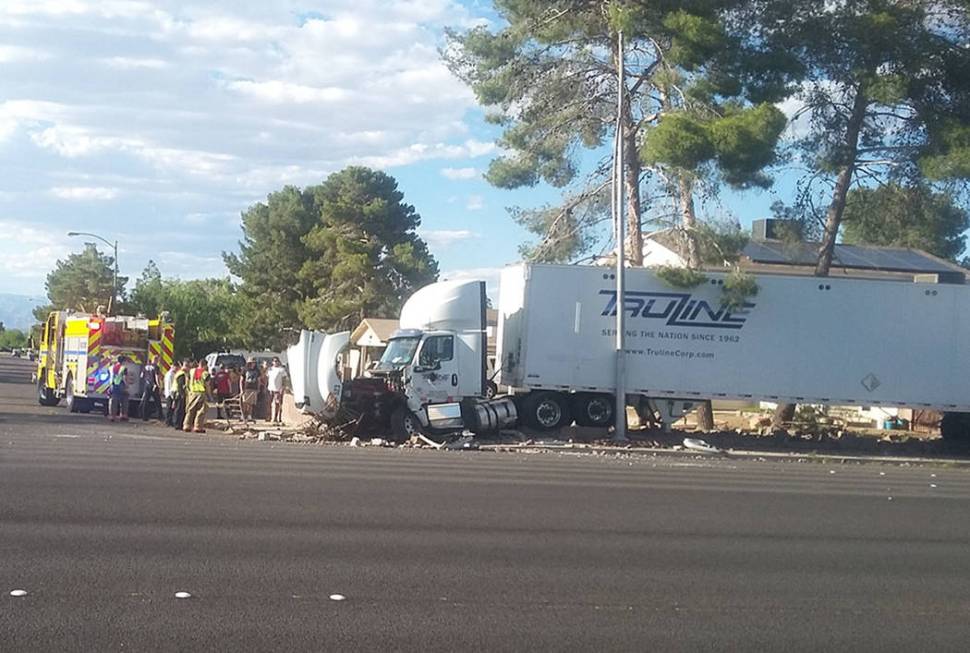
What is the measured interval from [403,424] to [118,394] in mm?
9224

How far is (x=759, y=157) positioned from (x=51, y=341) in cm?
2302

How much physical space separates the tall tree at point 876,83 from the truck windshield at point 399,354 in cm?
1203

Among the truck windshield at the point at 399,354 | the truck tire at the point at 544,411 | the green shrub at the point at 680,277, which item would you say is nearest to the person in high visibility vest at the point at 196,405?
the truck windshield at the point at 399,354

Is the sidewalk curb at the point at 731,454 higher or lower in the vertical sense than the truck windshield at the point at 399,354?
lower

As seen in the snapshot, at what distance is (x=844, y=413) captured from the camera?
40562mm

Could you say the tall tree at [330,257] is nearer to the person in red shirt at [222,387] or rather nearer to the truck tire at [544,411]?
the person in red shirt at [222,387]

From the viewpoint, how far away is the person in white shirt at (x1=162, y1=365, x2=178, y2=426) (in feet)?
99.9

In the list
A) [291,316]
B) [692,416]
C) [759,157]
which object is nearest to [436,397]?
[759,157]

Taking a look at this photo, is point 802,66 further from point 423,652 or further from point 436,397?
point 423,652

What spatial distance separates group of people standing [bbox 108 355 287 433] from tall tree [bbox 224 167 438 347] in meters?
26.2

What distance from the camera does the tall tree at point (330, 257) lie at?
6162 cm

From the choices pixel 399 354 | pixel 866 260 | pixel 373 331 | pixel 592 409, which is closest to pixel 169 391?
pixel 399 354

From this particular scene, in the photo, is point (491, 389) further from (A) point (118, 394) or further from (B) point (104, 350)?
(B) point (104, 350)

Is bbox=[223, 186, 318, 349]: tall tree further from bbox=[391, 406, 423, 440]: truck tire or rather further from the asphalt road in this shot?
the asphalt road
